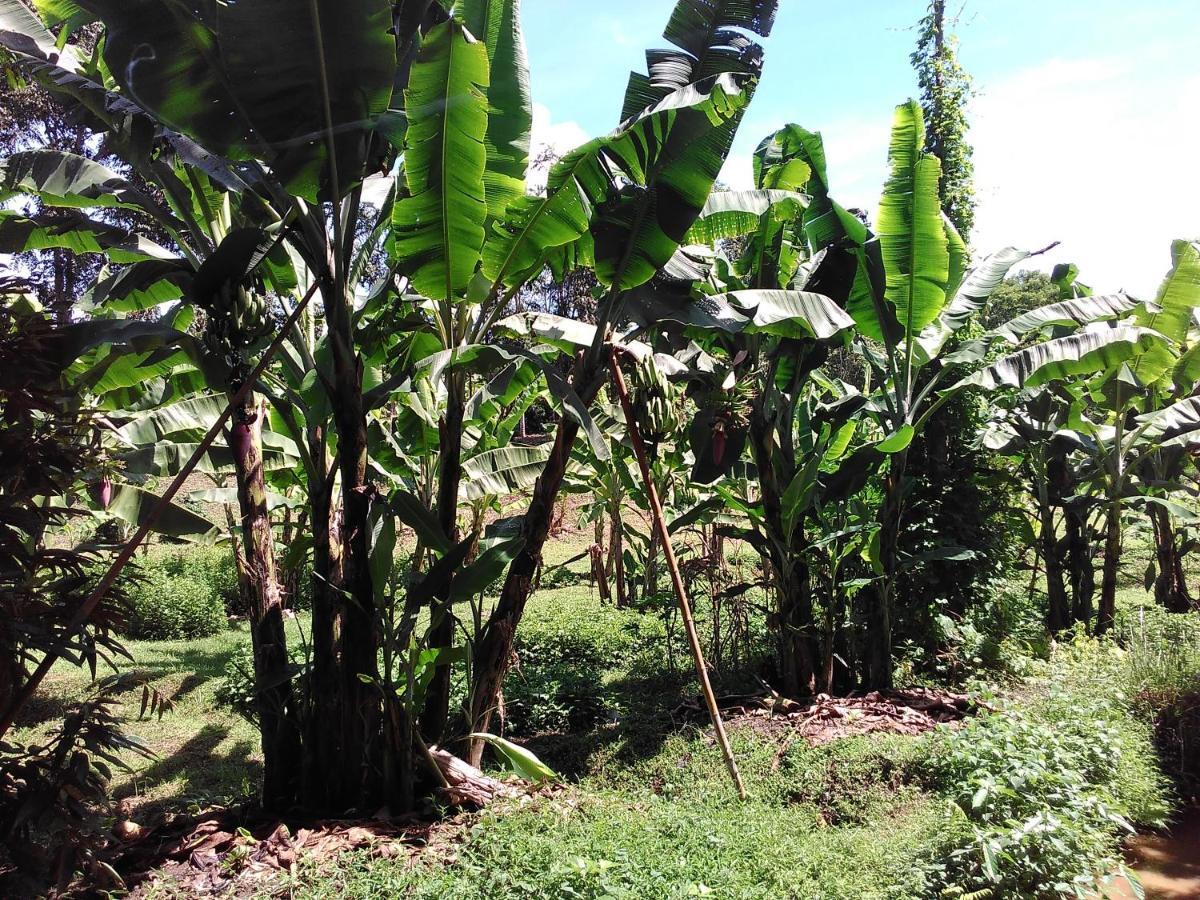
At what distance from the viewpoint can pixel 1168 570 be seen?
9.89 m

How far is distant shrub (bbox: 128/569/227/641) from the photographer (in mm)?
10672

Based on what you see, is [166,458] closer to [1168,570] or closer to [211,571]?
[211,571]

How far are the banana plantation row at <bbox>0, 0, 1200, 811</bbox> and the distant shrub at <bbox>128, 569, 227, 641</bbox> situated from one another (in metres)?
5.23

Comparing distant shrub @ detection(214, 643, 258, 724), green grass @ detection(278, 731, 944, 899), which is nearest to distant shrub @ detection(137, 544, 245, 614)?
distant shrub @ detection(214, 643, 258, 724)

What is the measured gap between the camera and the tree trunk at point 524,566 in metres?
4.66

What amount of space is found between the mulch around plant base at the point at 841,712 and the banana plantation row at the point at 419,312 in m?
0.28

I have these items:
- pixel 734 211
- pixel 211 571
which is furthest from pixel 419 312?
pixel 211 571

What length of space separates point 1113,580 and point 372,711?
25.0ft

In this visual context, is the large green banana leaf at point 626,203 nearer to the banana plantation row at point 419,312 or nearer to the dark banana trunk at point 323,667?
the banana plantation row at point 419,312

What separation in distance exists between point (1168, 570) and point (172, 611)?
12541 mm

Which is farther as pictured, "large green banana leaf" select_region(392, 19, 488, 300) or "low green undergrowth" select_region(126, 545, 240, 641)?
"low green undergrowth" select_region(126, 545, 240, 641)

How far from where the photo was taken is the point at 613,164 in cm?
455

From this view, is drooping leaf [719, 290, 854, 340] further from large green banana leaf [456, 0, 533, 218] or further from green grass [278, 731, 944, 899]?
green grass [278, 731, 944, 899]

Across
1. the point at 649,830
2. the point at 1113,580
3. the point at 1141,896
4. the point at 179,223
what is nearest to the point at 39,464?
the point at 179,223
